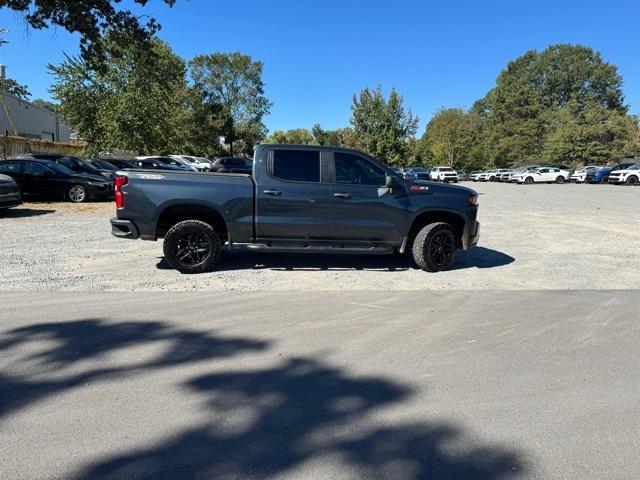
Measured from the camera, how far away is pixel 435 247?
7.89 metres

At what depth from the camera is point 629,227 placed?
13.4 meters

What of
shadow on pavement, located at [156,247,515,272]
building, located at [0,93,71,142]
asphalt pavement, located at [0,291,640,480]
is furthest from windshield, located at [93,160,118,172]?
asphalt pavement, located at [0,291,640,480]

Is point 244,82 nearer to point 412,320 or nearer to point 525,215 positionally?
point 525,215

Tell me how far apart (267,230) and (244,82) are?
214ft

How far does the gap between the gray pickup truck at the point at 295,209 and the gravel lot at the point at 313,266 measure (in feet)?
1.37

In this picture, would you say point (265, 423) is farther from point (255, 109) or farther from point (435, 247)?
point (255, 109)

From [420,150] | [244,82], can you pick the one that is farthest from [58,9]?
[420,150]

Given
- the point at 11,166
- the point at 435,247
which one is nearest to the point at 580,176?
the point at 435,247

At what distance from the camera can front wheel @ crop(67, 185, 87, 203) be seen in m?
18.1

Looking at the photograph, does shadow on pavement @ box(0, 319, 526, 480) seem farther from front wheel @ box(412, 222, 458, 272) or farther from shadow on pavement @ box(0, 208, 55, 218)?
shadow on pavement @ box(0, 208, 55, 218)

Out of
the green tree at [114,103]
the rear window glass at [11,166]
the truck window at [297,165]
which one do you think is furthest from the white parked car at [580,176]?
the truck window at [297,165]

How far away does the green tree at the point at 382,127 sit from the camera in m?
39.9

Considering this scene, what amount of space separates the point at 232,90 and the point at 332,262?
64.3 meters

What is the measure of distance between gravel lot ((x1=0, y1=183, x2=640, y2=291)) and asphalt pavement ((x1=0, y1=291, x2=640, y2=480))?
1.01 metres
